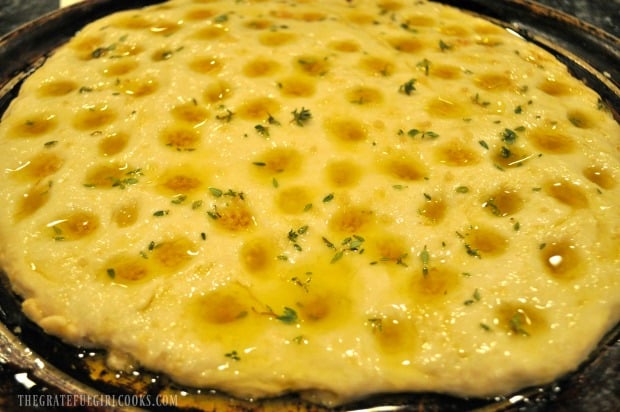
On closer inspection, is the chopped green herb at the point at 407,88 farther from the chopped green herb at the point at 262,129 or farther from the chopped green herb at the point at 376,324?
the chopped green herb at the point at 376,324

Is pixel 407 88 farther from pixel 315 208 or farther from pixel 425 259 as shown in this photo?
pixel 425 259

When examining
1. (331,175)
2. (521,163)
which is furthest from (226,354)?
(521,163)

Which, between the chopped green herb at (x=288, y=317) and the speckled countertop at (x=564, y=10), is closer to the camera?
the chopped green herb at (x=288, y=317)

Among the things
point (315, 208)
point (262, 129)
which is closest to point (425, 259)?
point (315, 208)

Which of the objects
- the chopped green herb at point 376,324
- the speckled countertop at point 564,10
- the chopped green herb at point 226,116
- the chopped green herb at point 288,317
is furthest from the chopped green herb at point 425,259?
the speckled countertop at point 564,10

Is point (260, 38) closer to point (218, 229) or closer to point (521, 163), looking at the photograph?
point (218, 229)
